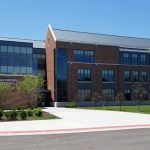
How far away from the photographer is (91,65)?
65.4 meters

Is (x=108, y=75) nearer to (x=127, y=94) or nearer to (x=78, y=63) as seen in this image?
(x=127, y=94)

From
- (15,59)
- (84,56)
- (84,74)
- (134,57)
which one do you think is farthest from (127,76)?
(15,59)

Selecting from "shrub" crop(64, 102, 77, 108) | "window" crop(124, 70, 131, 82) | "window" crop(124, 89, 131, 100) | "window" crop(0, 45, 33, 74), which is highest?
"window" crop(0, 45, 33, 74)

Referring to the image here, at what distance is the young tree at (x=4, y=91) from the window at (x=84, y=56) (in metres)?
17.9

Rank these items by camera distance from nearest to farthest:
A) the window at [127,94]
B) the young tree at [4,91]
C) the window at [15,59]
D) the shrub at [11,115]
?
the shrub at [11,115] → the young tree at [4,91] → the window at [15,59] → the window at [127,94]

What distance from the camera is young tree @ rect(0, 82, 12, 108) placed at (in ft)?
145

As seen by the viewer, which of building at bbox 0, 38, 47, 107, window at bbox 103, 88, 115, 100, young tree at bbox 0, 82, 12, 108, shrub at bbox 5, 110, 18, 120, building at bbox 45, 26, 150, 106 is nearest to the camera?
shrub at bbox 5, 110, 18, 120

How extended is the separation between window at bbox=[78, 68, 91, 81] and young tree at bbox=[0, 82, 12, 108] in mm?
17665

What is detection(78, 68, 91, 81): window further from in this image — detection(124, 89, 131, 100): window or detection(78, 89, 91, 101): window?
detection(124, 89, 131, 100): window

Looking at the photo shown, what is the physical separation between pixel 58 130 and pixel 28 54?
4328cm

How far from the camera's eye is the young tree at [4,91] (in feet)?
145

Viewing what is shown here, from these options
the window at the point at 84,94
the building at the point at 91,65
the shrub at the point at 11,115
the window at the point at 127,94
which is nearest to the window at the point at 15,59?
the building at the point at 91,65

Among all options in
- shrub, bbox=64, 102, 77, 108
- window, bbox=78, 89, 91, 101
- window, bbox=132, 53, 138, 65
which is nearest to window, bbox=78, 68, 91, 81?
window, bbox=78, 89, 91, 101

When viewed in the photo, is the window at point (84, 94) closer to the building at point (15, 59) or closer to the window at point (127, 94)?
the building at point (15, 59)
